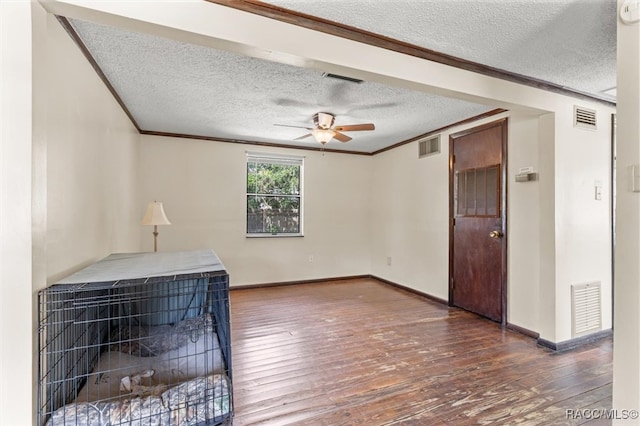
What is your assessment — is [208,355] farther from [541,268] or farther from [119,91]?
[541,268]

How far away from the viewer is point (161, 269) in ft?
6.24

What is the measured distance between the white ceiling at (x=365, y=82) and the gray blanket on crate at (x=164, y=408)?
85.1 inches

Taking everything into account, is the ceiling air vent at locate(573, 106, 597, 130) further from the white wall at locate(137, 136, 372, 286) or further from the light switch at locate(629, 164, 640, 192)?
the white wall at locate(137, 136, 372, 286)

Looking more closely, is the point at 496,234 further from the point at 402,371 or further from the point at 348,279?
the point at 348,279

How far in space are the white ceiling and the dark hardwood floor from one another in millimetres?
2371

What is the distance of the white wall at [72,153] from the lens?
4.73 feet

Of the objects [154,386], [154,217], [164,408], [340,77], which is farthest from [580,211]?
[154,217]

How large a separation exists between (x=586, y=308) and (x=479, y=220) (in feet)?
4.17

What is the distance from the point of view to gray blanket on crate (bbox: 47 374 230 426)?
148 cm

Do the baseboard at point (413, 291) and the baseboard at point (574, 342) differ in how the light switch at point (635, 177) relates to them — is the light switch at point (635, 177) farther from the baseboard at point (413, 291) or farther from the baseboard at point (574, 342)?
the baseboard at point (413, 291)

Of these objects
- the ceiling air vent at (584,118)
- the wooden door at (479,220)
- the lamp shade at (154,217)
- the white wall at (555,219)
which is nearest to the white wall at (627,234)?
the white wall at (555,219)

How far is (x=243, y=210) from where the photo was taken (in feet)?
16.0
